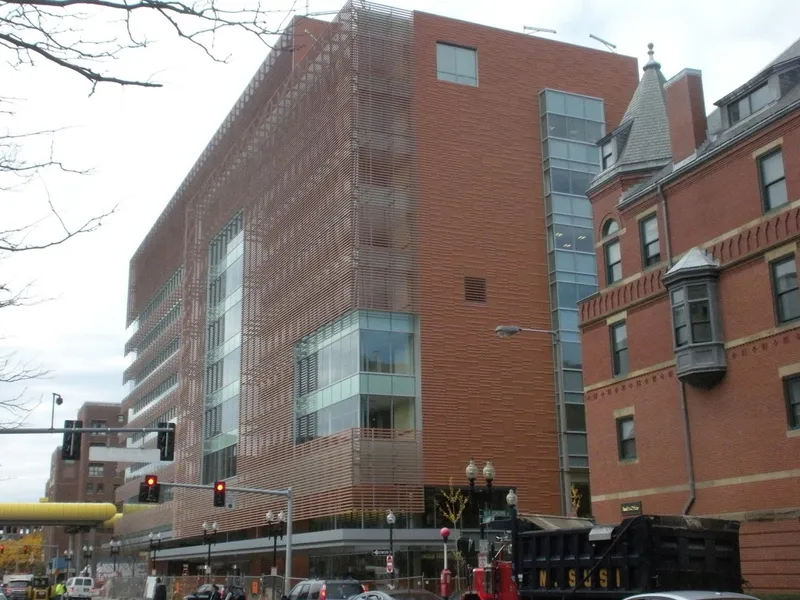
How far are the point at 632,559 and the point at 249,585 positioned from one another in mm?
33245

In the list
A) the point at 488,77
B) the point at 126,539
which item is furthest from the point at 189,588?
the point at 126,539

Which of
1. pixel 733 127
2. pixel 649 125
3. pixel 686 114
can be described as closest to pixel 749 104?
pixel 733 127

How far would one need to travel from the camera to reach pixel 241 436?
59.8 metres

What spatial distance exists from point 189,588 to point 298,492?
11227 mm

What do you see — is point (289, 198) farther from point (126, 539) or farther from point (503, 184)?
point (126, 539)

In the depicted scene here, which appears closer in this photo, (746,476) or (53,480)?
(746,476)

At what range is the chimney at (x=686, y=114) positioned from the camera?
31.2 meters

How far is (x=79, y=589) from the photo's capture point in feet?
213

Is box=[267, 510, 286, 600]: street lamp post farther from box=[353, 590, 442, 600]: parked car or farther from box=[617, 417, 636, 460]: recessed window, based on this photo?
box=[353, 590, 442, 600]: parked car

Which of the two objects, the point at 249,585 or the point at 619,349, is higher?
the point at 619,349

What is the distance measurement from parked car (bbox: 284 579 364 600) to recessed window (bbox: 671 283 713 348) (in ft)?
38.5

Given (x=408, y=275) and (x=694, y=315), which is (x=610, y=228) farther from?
(x=408, y=275)

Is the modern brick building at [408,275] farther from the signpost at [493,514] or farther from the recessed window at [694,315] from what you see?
the recessed window at [694,315]

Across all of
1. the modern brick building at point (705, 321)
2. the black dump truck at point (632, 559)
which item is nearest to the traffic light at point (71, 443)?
the black dump truck at point (632, 559)
